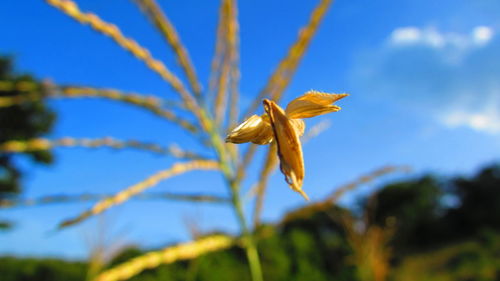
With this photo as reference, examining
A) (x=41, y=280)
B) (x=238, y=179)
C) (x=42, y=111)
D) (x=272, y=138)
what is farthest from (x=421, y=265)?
(x=42, y=111)

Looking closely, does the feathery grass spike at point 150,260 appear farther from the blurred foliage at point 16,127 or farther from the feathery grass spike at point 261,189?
the blurred foliage at point 16,127

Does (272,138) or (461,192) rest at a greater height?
(461,192)

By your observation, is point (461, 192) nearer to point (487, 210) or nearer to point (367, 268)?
point (487, 210)

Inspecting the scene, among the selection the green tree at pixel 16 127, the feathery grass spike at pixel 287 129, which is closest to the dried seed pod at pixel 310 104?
the feathery grass spike at pixel 287 129

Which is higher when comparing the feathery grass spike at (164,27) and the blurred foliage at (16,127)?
the blurred foliage at (16,127)

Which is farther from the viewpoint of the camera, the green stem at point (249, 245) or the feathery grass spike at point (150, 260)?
the green stem at point (249, 245)

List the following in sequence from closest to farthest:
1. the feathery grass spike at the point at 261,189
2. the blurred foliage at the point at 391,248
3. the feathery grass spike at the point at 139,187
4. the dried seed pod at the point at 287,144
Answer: the dried seed pod at the point at 287,144
the feathery grass spike at the point at 139,187
the feathery grass spike at the point at 261,189
the blurred foliage at the point at 391,248

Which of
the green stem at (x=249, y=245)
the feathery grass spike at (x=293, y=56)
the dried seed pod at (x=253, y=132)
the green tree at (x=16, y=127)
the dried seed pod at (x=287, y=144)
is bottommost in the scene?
the dried seed pod at (x=287, y=144)
